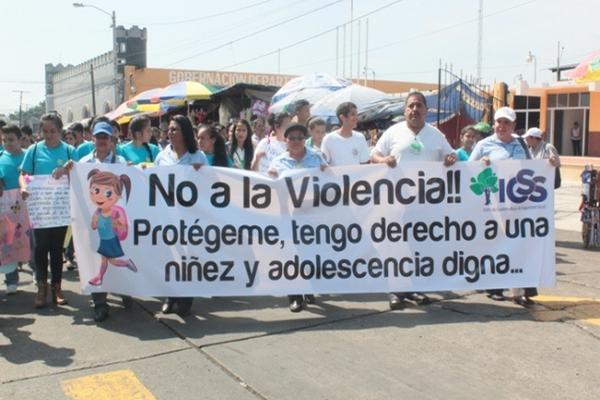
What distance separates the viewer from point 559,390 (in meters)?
3.93

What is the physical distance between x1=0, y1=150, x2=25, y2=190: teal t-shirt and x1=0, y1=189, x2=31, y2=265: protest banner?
10cm

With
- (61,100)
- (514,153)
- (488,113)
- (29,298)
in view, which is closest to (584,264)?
(514,153)

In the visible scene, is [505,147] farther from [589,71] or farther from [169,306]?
[589,71]

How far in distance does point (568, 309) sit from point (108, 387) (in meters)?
4.02

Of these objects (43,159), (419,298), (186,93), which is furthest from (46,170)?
(186,93)

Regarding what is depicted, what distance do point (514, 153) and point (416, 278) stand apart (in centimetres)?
152

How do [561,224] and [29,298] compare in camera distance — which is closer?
[29,298]

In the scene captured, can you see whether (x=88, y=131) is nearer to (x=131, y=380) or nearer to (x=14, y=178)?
(x=14, y=178)

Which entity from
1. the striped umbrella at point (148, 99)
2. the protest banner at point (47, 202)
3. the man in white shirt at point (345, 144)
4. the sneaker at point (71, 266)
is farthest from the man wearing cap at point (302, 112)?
the striped umbrella at point (148, 99)

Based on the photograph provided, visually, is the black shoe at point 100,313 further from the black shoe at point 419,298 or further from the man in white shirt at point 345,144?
the black shoe at point 419,298

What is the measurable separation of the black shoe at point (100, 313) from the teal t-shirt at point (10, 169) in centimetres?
172

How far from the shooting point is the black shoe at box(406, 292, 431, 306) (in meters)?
5.88

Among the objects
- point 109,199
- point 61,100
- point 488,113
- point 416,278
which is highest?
point 61,100

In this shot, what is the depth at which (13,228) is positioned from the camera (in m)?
6.29
